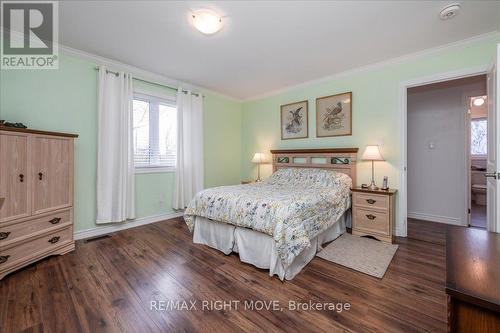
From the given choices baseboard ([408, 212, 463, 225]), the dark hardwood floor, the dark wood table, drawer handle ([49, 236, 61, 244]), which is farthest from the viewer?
baseboard ([408, 212, 463, 225])

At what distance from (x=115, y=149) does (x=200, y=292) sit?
2.48 meters

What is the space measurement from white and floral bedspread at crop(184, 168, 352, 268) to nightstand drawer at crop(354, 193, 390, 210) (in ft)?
0.49

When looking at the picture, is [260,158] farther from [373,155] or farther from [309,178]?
[373,155]

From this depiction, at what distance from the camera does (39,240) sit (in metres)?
2.26

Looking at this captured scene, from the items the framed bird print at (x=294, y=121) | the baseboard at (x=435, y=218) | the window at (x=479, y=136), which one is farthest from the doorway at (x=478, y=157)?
the framed bird print at (x=294, y=121)

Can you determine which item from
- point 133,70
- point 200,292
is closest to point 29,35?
point 133,70

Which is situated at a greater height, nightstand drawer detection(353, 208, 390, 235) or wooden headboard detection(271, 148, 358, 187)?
wooden headboard detection(271, 148, 358, 187)

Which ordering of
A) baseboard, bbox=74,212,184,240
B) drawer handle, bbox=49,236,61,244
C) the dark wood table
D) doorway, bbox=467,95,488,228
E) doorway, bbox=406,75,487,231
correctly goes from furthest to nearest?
doorway, bbox=467,95,488,228 < doorway, bbox=406,75,487,231 < baseboard, bbox=74,212,184,240 < drawer handle, bbox=49,236,61,244 < the dark wood table

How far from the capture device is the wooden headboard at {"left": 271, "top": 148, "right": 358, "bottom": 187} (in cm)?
349

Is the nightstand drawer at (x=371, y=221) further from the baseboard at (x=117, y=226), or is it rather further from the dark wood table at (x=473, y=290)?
the baseboard at (x=117, y=226)

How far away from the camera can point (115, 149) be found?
317 cm

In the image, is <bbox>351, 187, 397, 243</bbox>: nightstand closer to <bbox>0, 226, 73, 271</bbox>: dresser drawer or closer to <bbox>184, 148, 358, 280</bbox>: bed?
<bbox>184, 148, 358, 280</bbox>: bed

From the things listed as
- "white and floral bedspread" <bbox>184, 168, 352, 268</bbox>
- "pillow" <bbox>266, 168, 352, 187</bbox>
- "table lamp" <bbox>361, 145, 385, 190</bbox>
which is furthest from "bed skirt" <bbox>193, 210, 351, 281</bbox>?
"table lamp" <bbox>361, 145, 385, 190</bbox>

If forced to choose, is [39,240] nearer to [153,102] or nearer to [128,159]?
[128,159]
